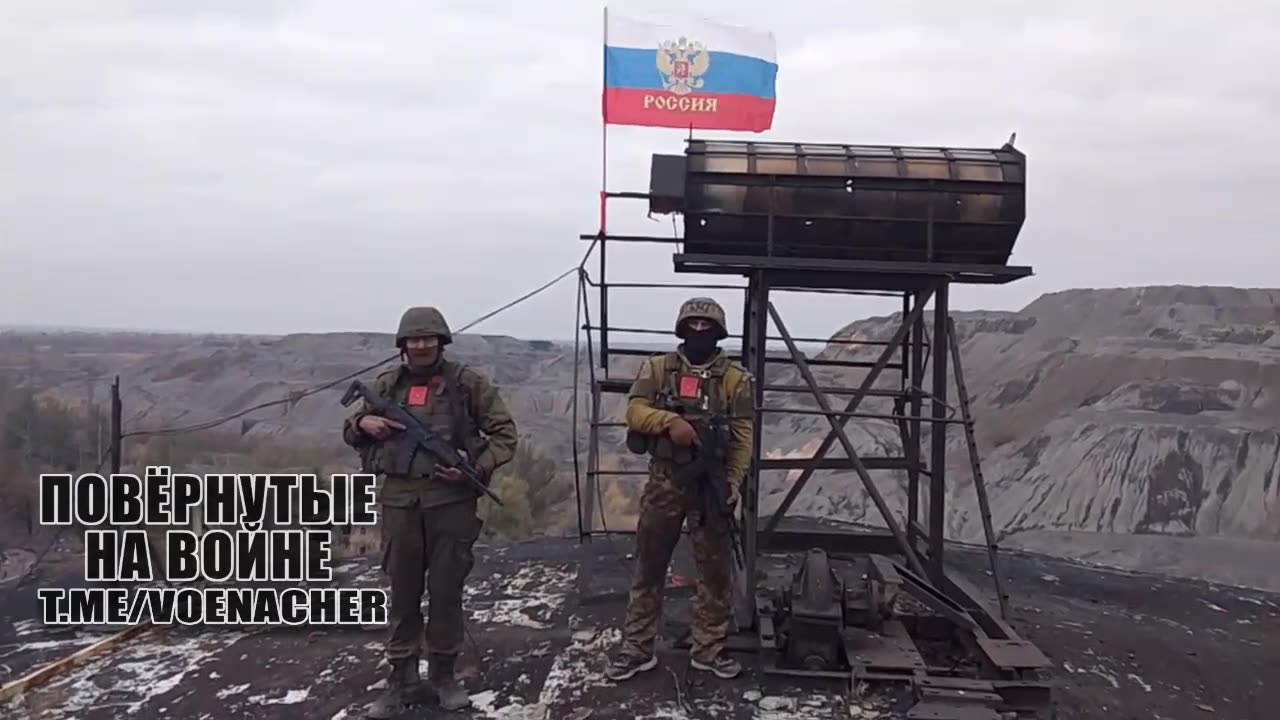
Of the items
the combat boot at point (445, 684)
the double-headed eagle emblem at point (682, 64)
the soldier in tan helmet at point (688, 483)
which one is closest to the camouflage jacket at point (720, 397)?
the soldier in tan helmet at point (688, 483)

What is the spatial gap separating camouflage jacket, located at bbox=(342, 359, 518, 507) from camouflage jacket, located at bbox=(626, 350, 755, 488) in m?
0.83

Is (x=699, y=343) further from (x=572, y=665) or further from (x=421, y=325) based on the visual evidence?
(x=572, y=665)

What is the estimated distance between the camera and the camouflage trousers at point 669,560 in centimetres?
611

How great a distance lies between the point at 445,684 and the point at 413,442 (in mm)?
1531

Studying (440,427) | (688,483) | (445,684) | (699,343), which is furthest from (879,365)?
(445,684)

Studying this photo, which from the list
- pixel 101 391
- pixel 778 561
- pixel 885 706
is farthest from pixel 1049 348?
pixel 101 391

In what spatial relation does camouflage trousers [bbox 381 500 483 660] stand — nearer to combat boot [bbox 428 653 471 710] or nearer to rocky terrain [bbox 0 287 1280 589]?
combat boot [bbox 428 653 471 710]

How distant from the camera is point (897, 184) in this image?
7113mm

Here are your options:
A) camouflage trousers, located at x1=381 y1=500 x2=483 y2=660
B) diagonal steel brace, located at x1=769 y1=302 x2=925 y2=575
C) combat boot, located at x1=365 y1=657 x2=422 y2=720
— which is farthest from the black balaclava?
combat boot, located at x1=365 y1=657 x2=422 y2=720

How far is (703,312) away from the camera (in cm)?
621

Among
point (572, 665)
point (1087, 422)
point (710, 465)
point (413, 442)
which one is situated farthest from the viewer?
point (1087, 422)

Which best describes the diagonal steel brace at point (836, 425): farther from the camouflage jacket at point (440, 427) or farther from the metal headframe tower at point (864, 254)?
the camouflage jacket at point (440, 427)

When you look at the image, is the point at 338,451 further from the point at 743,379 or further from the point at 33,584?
the point at 743,379

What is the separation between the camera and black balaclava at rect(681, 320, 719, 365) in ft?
20.6
